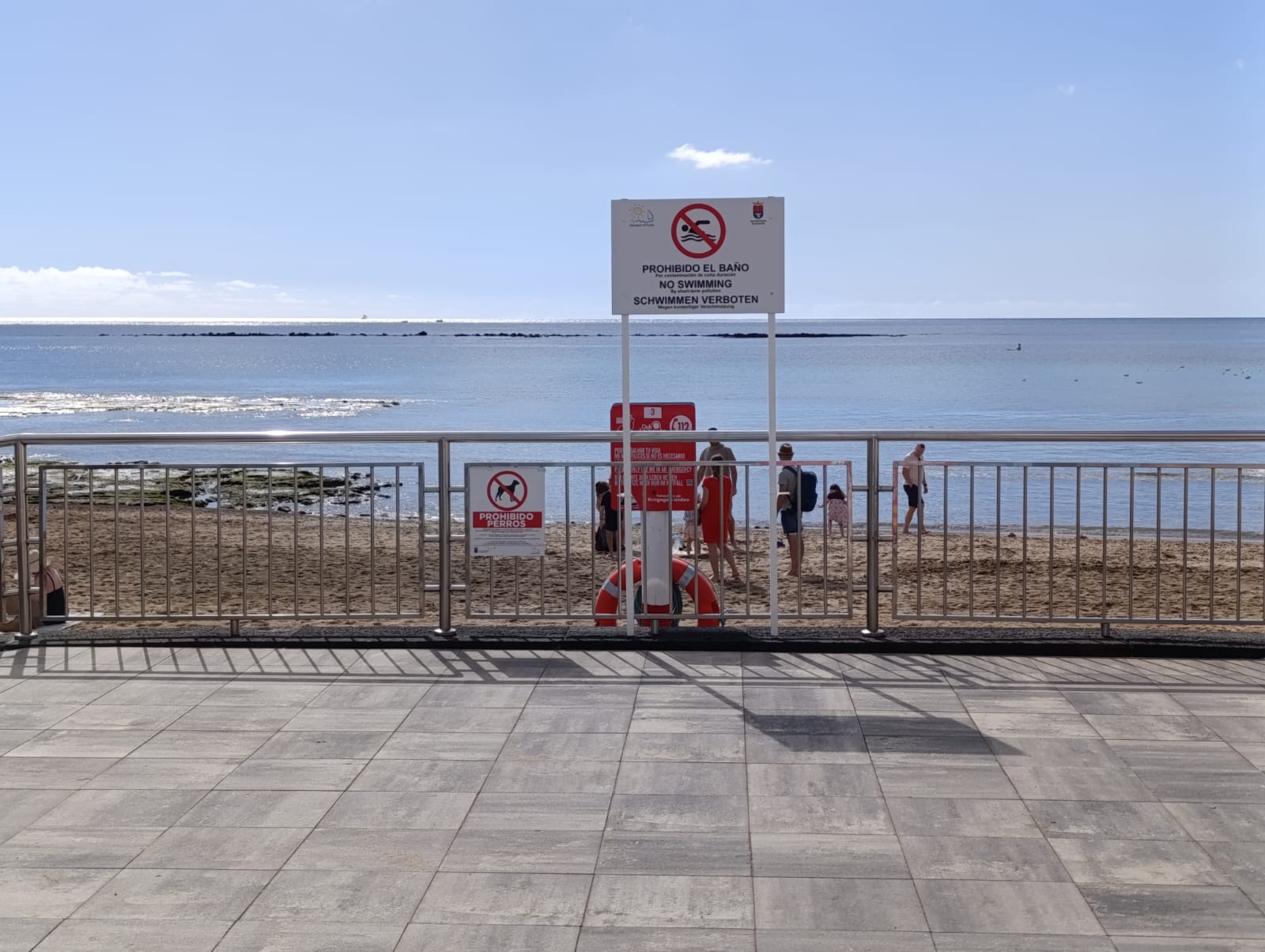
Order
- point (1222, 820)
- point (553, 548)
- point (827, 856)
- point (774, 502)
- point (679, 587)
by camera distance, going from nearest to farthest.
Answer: point (827, 856) → point (1222, 820) → point (774, 502) → point (679, 587) → point (553, 548)

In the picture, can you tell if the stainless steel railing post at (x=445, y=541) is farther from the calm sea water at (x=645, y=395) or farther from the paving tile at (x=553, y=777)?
the calm sea water at (x=645, y=395)

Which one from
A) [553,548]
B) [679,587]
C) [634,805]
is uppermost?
[679,587]

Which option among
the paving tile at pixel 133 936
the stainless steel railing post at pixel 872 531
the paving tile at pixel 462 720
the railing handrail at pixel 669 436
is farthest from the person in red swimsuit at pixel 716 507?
the paving tile at pixel 133 936

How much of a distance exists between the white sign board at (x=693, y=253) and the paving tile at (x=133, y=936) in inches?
182

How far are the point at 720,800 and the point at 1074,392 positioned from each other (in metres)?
74.0

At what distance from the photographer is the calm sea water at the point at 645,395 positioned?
41938mm

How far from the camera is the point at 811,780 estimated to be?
214 inches

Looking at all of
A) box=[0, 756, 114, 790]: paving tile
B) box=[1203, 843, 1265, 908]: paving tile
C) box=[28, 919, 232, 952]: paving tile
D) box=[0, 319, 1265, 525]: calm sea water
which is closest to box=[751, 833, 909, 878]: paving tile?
box=[1203, 843, 1265, 908]: paving tile

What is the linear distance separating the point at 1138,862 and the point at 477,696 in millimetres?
3359

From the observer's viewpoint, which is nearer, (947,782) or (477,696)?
(947,782)

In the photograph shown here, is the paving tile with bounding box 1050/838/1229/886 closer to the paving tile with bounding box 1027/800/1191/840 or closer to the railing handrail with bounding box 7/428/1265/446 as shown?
the paving tile with bounding box 1027/800/1191/840

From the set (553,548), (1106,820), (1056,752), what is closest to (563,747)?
(1056,752)

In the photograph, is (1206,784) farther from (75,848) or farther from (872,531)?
(75,848)

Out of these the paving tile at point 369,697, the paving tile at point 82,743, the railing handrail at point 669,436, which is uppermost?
the railing handrail at point 669,436
